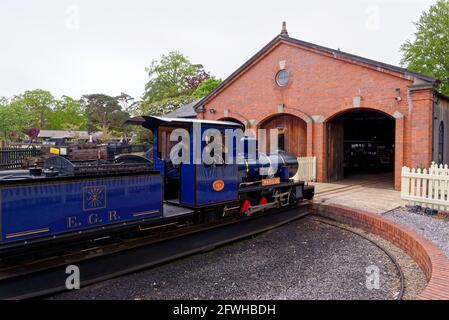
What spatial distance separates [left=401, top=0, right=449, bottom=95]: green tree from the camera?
105 ft

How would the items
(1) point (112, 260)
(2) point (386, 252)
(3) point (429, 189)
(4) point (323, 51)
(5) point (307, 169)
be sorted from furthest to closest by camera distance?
(5) point (307, 169) < (4) point (323, 51) < (3) point (429, 189) < (2) point (386, 252) < (1) point (112, 260)

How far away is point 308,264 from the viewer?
21.1 feet

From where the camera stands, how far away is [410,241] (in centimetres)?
677

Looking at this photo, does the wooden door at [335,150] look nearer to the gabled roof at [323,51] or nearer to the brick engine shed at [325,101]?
the brick engine shed at [325,101]

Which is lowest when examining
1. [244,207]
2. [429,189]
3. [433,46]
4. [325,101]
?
[244,207]

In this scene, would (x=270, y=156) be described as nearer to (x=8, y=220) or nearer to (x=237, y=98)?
(x=8, y=220)

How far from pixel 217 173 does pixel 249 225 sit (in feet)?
6.22

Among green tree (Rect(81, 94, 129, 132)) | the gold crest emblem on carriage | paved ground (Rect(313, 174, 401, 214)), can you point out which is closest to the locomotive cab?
the gold crest emblem on carriage

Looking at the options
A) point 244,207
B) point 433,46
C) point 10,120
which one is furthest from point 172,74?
point 244,207

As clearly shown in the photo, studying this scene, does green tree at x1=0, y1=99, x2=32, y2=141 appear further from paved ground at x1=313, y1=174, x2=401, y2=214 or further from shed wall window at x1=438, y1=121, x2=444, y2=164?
shed wall window at x1=438, y1=121, x2=444, y2=164

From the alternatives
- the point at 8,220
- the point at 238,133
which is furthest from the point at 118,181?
the point at 238,133

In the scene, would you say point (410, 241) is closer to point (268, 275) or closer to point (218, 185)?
point (268, 275)

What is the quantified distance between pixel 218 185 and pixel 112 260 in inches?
107

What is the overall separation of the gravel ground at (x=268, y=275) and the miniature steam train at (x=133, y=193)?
88 centimetres
